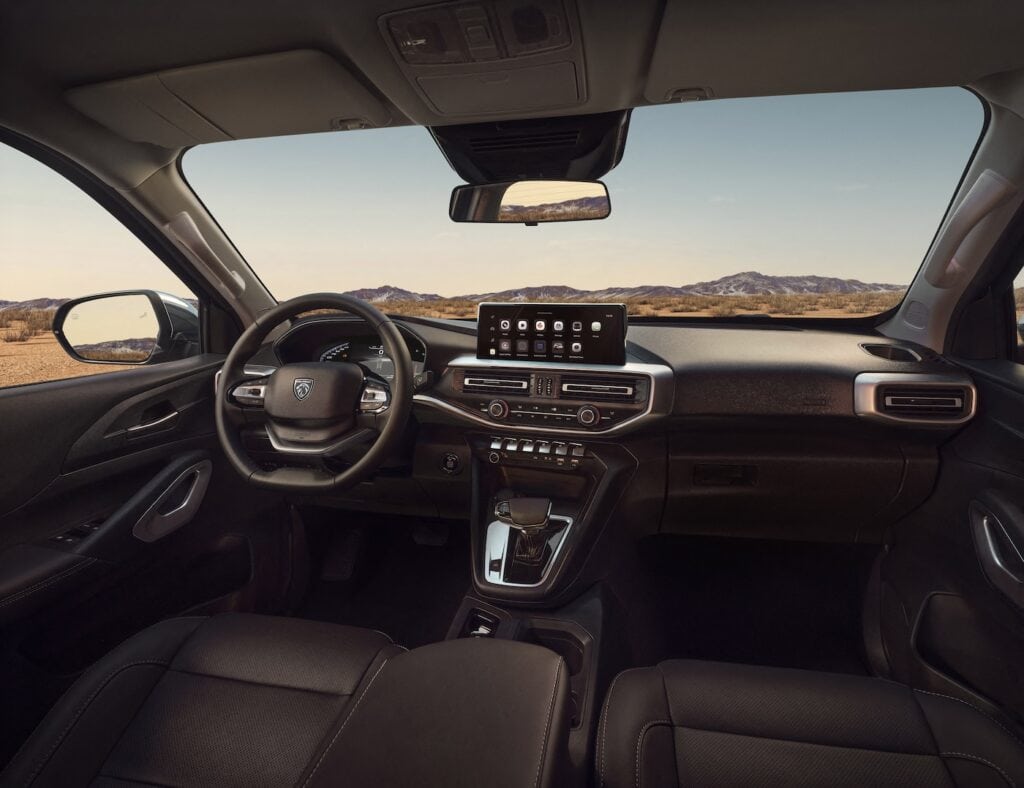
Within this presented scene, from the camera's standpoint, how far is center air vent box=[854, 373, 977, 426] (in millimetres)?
2002

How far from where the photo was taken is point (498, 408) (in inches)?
89.1

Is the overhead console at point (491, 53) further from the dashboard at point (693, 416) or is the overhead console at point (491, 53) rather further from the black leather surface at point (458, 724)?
the black leather surface at point (458, 724)

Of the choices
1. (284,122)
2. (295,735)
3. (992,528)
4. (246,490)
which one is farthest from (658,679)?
(284,122)

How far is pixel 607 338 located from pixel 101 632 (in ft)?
6.75

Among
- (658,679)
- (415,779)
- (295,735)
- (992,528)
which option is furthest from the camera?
(992,528)

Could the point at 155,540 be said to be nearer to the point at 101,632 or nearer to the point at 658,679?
the point at 101,632

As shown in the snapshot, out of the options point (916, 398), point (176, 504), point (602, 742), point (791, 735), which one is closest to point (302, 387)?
point (176, 504)

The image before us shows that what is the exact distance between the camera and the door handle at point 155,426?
2.20 metres

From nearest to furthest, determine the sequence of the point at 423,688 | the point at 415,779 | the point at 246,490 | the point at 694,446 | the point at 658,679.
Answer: the point at 415,779 < the point at 423,688 < the point at 658,679 < the point at 694,446 < the point at 246,490

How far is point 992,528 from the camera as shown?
1826 millimetres

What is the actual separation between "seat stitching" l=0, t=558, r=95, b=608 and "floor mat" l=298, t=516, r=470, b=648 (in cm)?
110

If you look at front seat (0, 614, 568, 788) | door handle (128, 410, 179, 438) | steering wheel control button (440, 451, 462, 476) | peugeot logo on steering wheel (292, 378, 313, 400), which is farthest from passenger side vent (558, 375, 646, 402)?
door handle (128, 410, 179, 438)

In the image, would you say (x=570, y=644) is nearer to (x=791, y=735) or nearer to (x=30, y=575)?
(x=791, y=735)

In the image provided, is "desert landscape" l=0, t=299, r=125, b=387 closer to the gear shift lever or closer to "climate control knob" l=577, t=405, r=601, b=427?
the gear shift lever
